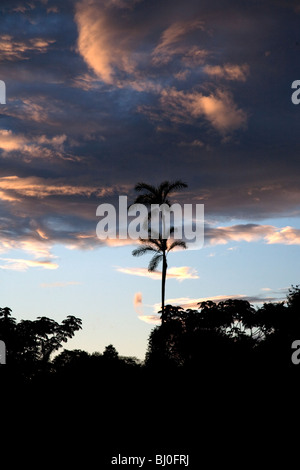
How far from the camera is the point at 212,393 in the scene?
27281mm

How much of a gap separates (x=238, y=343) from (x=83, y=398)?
1447cm

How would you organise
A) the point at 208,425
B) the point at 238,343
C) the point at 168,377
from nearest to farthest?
the point at 208,425
the point at 168,377
the point at 238,343

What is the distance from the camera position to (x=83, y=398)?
28969mm

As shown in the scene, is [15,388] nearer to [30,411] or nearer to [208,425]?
[30,411]

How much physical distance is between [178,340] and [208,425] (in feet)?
58.9
